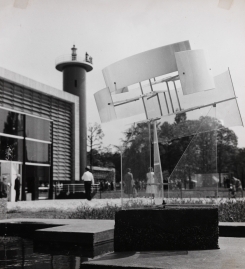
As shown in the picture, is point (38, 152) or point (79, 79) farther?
point (79, 79)

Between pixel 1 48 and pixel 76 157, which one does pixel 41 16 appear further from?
pixel 76 157

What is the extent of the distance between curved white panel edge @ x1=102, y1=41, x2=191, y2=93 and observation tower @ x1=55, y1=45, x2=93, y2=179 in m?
26.4

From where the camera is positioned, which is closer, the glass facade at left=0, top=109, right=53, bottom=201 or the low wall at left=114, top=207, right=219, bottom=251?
the low wall at left=114, top=207, right=219, bottom=251

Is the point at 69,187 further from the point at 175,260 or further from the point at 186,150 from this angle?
the point at 175,260

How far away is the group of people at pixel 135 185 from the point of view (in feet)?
18.9

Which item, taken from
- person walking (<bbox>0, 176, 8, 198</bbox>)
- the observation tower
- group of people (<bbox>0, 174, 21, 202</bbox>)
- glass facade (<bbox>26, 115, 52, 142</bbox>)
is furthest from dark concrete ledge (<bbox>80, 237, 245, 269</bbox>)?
the observation tower

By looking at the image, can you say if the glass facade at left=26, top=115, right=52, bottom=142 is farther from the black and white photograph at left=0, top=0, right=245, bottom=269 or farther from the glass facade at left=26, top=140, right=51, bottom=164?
the black and white photograph at left=0, top=0, right=245, bottom=269

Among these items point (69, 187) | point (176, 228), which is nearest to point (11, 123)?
point (69, 187)

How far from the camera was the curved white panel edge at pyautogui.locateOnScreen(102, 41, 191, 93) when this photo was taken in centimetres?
648

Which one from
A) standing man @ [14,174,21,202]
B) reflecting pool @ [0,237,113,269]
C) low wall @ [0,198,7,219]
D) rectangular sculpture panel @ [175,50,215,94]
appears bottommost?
reflecting pool @ [0,237,113,269]

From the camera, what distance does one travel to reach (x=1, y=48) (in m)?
10.7

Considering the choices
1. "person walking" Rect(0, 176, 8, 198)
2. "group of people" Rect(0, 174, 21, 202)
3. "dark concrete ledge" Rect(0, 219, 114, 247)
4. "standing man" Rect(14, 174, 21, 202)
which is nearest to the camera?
"dark concrete ledge" Rect(0, 219, 114, 247)

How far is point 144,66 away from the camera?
22.1 feet

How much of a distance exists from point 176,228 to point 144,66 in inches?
111
